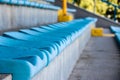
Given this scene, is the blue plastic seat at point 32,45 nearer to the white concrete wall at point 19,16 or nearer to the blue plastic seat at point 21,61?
the blue plastic seat at point 21,61

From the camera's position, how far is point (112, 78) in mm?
2572

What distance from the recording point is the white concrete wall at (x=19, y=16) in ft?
8.70

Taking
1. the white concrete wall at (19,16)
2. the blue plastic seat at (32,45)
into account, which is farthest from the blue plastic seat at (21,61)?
the white concrete wall at (19,16)

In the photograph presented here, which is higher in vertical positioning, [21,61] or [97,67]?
[21,61]

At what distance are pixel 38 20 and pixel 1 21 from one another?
1.51m

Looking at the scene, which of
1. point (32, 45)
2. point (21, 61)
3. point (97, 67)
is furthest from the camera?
point (97, 67)

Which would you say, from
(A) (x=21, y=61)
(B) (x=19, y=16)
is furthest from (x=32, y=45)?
(B) (x=19, y=16)

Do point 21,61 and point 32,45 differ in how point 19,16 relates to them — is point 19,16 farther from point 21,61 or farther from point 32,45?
point 21,61

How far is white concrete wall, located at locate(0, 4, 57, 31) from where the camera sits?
8.70ft

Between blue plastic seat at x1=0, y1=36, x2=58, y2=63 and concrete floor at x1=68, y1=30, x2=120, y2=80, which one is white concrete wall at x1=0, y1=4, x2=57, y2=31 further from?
blue plastic seat at x1=0, y1=36, x2=58, y2=63

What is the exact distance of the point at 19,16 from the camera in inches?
122

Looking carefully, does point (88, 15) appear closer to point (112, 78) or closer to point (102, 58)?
point (102, 58)

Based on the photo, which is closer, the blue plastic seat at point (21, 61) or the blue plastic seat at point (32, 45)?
the blue plastic seat at point (21, 61)

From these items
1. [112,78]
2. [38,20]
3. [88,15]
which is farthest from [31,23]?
[88,15]
